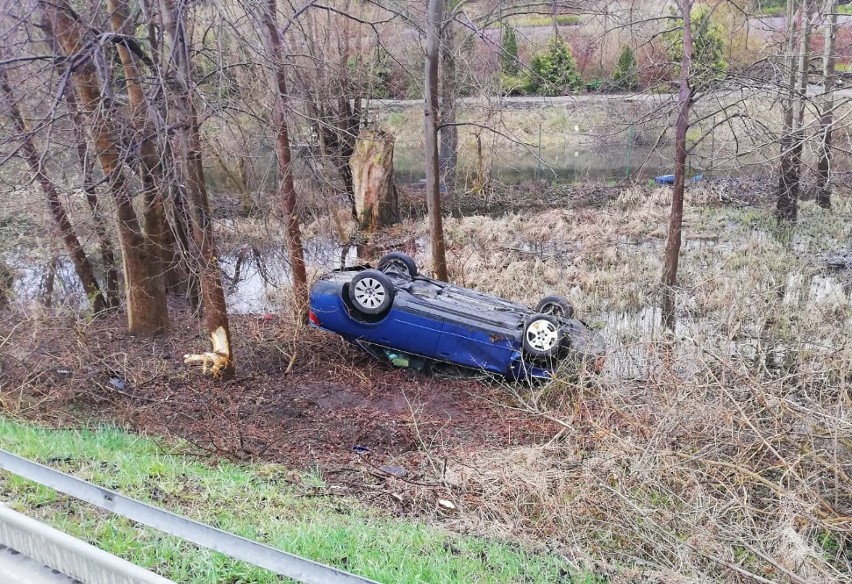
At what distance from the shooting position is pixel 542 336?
930cm

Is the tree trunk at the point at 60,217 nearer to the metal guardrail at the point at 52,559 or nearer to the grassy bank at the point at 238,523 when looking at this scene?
the grassy bank at the point at 238,523

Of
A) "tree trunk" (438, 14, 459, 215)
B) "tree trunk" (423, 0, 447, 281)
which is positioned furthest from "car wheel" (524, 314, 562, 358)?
"tree trunk" (438, 14, 459, 215)

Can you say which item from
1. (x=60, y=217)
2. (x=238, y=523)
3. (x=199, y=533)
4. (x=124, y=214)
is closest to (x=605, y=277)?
(x=124, y=214)

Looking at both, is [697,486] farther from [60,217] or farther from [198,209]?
[60,217]

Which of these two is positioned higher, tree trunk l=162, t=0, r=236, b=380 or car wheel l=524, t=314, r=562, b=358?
tree trunk l=162, t=0, r=236, b=380

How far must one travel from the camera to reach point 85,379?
867 cm

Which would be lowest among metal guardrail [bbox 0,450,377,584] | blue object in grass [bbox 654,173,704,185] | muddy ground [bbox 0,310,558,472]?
muddy ground [bbox 0,310,558,472]

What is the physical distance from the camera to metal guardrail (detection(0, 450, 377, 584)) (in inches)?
107

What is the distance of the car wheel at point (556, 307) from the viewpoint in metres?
10.4

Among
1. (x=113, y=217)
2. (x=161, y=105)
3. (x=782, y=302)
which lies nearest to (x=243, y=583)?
(x=161, y=105)

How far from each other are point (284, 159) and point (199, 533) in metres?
7.51

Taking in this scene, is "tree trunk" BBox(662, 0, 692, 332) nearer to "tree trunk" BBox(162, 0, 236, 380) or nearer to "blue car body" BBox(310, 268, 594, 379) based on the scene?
"blue car body" BBox(310, 268, 594, 379)

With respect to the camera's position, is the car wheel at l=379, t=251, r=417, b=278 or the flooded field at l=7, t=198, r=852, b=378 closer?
the car wheel at l=379, t=251, r=417, b=278

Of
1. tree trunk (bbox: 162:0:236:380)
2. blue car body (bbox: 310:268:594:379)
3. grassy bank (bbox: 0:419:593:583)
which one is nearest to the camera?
grassy bank (bbox: 0:419:593:583)
